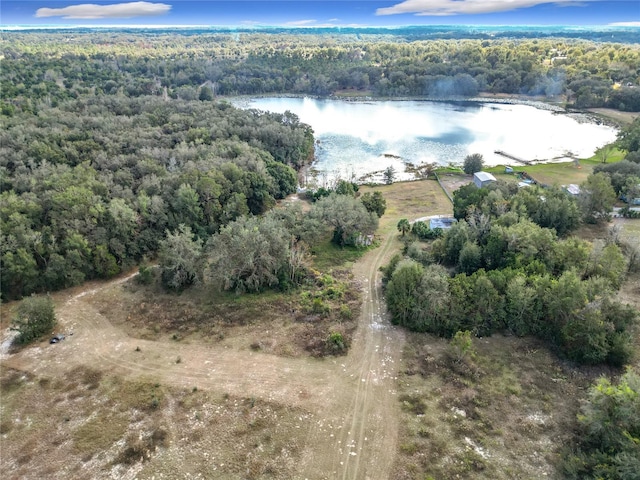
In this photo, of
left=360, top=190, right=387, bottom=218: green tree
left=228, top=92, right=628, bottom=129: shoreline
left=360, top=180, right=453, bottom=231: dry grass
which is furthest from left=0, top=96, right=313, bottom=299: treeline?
left=228, top=92, right=628, bottom=129: shoreline

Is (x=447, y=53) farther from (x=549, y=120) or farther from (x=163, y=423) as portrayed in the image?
(x=163, y=423)

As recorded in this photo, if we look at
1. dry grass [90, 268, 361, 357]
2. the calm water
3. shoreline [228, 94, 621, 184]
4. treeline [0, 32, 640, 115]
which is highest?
treeline [0, 32, 640, 115]

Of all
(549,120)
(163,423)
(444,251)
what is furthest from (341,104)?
(163,423)

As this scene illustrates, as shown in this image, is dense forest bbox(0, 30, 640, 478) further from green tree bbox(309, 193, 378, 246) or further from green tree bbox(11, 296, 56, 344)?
Answer: green tree bbox(11, 296, 56, 344)

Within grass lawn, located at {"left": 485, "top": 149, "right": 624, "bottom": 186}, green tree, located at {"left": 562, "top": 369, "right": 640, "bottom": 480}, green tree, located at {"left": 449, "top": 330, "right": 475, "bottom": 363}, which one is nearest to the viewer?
green tree, located at {"left": 562, "top": 369, "right": 640, "bottom": 480}

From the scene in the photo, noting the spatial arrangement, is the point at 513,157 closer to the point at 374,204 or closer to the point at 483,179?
the point at 483,179

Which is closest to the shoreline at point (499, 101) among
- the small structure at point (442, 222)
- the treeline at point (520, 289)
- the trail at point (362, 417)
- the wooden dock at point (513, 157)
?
the wooden dock at point (513, 157)
